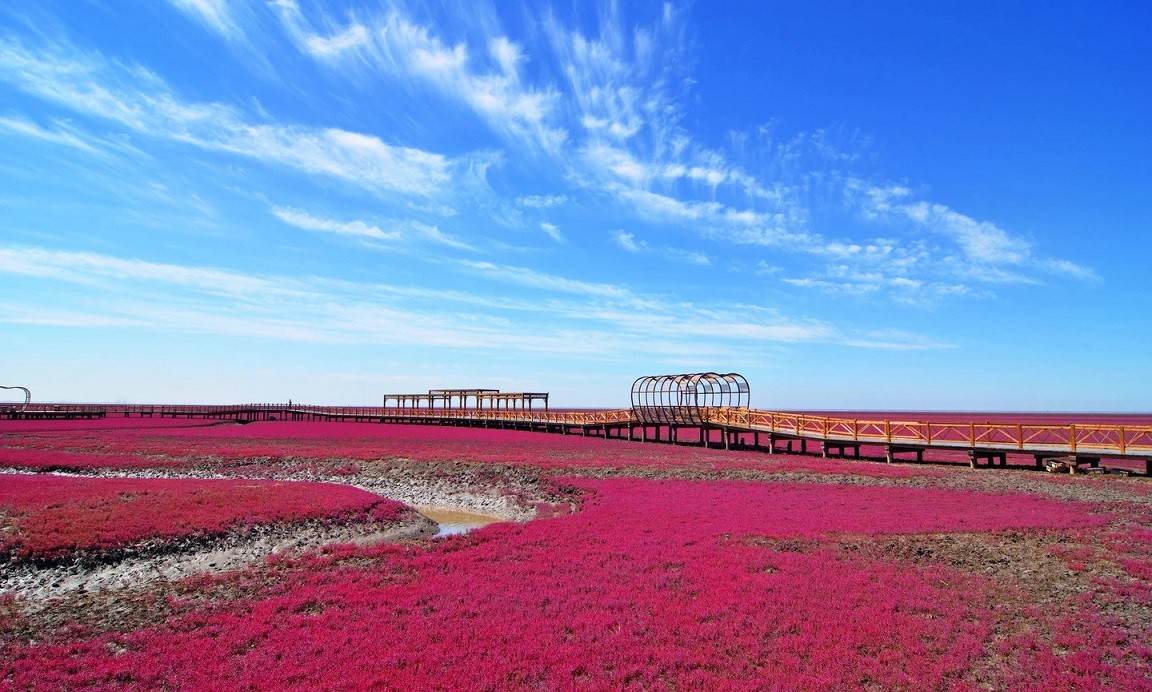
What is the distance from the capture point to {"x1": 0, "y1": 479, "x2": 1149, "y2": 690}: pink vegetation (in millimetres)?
8406

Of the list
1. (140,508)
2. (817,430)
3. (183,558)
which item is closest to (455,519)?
(183,558)

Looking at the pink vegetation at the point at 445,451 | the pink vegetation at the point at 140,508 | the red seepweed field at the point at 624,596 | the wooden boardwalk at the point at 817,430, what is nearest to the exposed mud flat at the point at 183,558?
the red seepweed field at the point at 624,596

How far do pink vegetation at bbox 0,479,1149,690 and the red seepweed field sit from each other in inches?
2.0

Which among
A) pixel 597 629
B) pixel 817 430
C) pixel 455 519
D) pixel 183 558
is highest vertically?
pixel 817 430

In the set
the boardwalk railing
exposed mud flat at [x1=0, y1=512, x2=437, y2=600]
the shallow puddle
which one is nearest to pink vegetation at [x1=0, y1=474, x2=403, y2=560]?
exposed mud flat at [x1=0, y1=512, x2=437, y2=600]

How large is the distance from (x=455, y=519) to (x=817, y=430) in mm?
25377

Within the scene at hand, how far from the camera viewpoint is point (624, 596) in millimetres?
11617

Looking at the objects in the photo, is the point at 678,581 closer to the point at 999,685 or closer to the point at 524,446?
the point at 999,685

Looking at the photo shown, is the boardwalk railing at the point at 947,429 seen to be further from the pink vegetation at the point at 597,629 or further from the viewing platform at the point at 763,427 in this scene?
the pink vegetation at the point at 597,629

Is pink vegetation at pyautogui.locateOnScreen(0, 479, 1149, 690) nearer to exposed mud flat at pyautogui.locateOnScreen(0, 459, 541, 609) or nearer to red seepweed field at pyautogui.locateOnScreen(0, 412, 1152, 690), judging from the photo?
red seepweed field at pyautogui.locateOnScreen(0, 412, 1152, 690)

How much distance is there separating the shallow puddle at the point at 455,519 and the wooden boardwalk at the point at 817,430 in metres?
21.0

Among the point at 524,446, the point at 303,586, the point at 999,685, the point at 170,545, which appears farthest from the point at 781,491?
the point at 524,446

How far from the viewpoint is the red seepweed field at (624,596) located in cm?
860

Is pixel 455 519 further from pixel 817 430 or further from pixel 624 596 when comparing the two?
pixel 817 430
